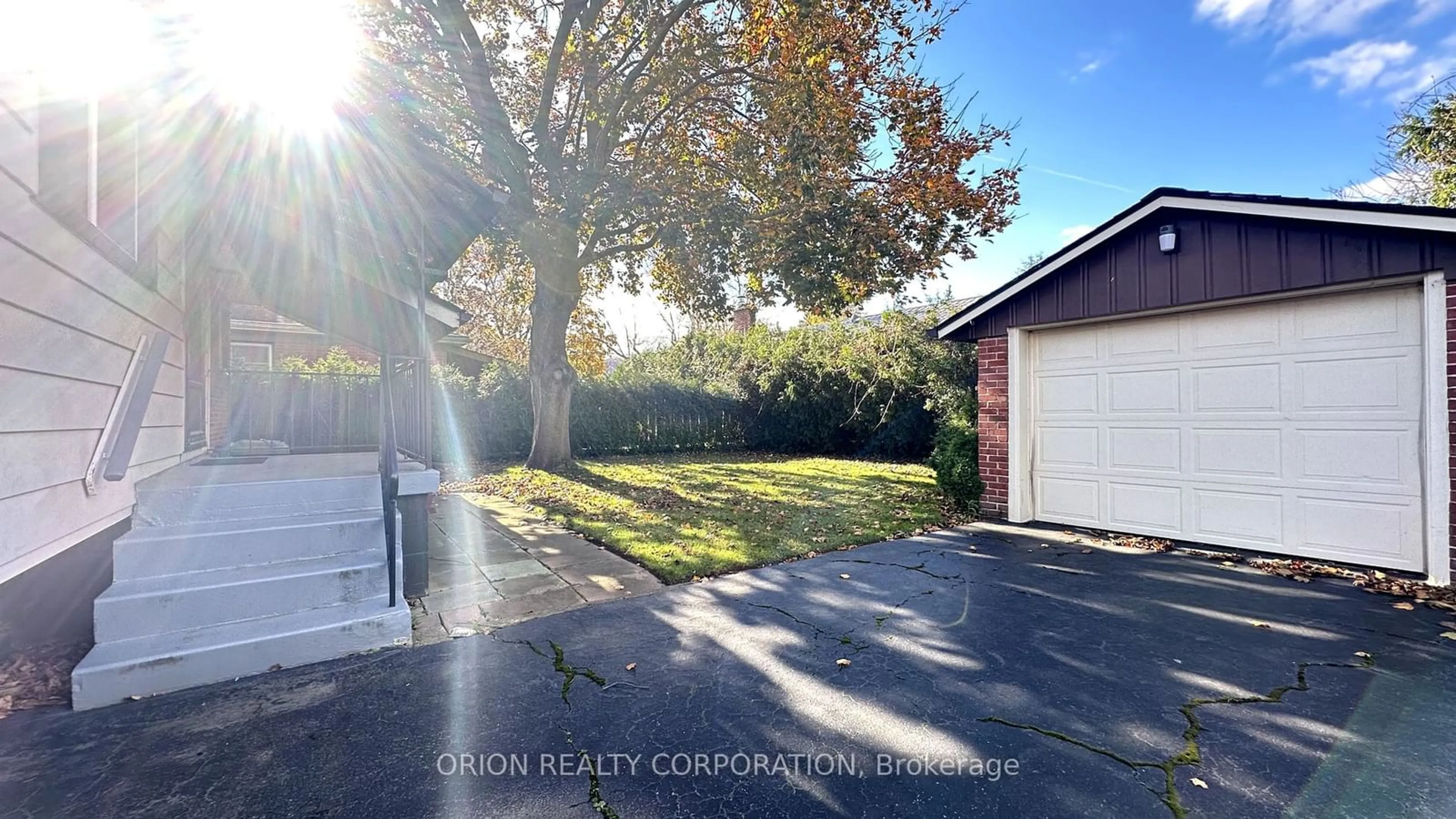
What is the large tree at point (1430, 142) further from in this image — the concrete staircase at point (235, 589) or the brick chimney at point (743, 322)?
the brick chimney at point (743, 322)

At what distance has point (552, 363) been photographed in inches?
463

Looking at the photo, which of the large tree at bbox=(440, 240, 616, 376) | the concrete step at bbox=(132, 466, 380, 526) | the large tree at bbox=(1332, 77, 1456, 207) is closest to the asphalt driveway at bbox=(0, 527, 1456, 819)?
the concrete step at bbox=(132, 466, 380, 526)

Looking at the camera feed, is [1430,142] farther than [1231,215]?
Yes

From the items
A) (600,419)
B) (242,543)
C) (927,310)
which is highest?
(927,310)

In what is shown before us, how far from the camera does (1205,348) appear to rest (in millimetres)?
5770

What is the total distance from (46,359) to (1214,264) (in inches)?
323

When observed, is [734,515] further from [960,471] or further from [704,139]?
[704,139]

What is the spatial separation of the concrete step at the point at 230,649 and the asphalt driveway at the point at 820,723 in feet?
0.40

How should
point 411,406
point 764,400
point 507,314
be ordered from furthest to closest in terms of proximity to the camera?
point 507,314
point 764,400
point 411,406

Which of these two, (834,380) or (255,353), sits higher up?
(255,353)

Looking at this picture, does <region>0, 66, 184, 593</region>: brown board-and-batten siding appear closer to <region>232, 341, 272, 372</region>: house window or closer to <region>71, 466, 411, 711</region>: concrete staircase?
<region>71, 466, 411, 711</region>: concrete staircase

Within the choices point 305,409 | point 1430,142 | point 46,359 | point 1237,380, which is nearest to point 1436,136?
point 1430,142

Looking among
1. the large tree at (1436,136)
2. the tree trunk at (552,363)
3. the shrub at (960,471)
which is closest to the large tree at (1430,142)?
the large tree at (1436,136)

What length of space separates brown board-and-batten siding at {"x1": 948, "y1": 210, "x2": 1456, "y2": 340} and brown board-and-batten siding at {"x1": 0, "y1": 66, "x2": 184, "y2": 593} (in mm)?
7664
